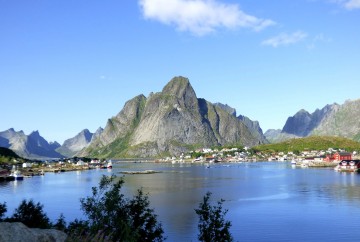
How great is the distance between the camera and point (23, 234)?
13805 mm

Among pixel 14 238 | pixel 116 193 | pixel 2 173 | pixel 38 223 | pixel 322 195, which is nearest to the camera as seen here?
pixel 14 238

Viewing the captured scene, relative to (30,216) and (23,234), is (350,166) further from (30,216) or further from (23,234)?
(23,234)

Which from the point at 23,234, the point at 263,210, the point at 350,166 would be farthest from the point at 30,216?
the point at 350,166

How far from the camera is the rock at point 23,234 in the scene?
1362cm

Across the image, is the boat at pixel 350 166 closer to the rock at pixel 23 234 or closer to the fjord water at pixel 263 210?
the fjord water at pixel 263 210

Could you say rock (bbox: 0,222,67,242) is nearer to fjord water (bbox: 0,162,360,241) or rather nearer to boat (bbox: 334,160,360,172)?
fjord water (bbox: 0,162,360,241)

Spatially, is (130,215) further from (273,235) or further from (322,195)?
(322,195)

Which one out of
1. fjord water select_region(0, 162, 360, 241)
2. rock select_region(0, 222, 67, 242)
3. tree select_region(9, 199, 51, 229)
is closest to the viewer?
rock select_region(0, 222, 67, 242)

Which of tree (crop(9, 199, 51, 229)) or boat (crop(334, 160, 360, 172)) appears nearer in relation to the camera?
tree (crop(9, 199, 51, 229))

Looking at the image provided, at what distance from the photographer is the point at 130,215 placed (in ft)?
108

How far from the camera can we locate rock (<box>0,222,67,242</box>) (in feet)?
44.7

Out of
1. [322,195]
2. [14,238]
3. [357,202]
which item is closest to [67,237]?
[14,238]

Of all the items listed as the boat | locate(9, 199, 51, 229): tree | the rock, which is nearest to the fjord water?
locate(9, 199, 51, 229): tree

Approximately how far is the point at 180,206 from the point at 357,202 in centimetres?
3737
